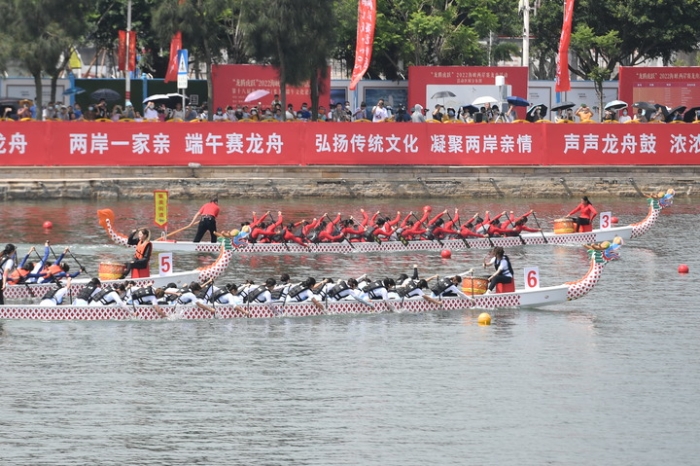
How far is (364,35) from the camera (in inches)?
2069

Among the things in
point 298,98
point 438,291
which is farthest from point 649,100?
point 438,291

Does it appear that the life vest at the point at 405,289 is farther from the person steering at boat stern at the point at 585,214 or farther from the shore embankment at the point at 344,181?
the shore embankment at the point at 344,181

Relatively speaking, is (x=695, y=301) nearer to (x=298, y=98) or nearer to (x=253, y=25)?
(x=253, y=25)

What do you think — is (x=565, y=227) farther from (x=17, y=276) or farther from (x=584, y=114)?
(x=17, y=276)

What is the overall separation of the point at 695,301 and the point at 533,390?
10060 millimetres

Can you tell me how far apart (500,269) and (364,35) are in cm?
2264

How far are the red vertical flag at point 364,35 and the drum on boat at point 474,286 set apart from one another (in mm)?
21076

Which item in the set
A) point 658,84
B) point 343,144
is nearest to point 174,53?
point 343,144

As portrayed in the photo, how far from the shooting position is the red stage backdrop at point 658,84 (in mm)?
59562

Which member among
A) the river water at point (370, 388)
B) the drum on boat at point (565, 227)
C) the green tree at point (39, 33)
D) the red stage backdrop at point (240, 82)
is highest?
the green tree at point (39, 33)

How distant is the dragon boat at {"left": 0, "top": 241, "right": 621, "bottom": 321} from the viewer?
29.8 meters

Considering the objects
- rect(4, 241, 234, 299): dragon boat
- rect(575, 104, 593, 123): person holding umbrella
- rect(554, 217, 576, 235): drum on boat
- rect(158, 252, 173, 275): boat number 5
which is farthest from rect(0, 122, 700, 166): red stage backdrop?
rect(158, 252, 173, 275): boat number 5

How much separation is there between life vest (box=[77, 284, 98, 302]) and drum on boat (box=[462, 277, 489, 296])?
27.7 ft

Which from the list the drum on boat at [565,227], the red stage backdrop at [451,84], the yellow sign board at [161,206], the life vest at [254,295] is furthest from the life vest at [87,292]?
the red stage backdrop at [451,84]
